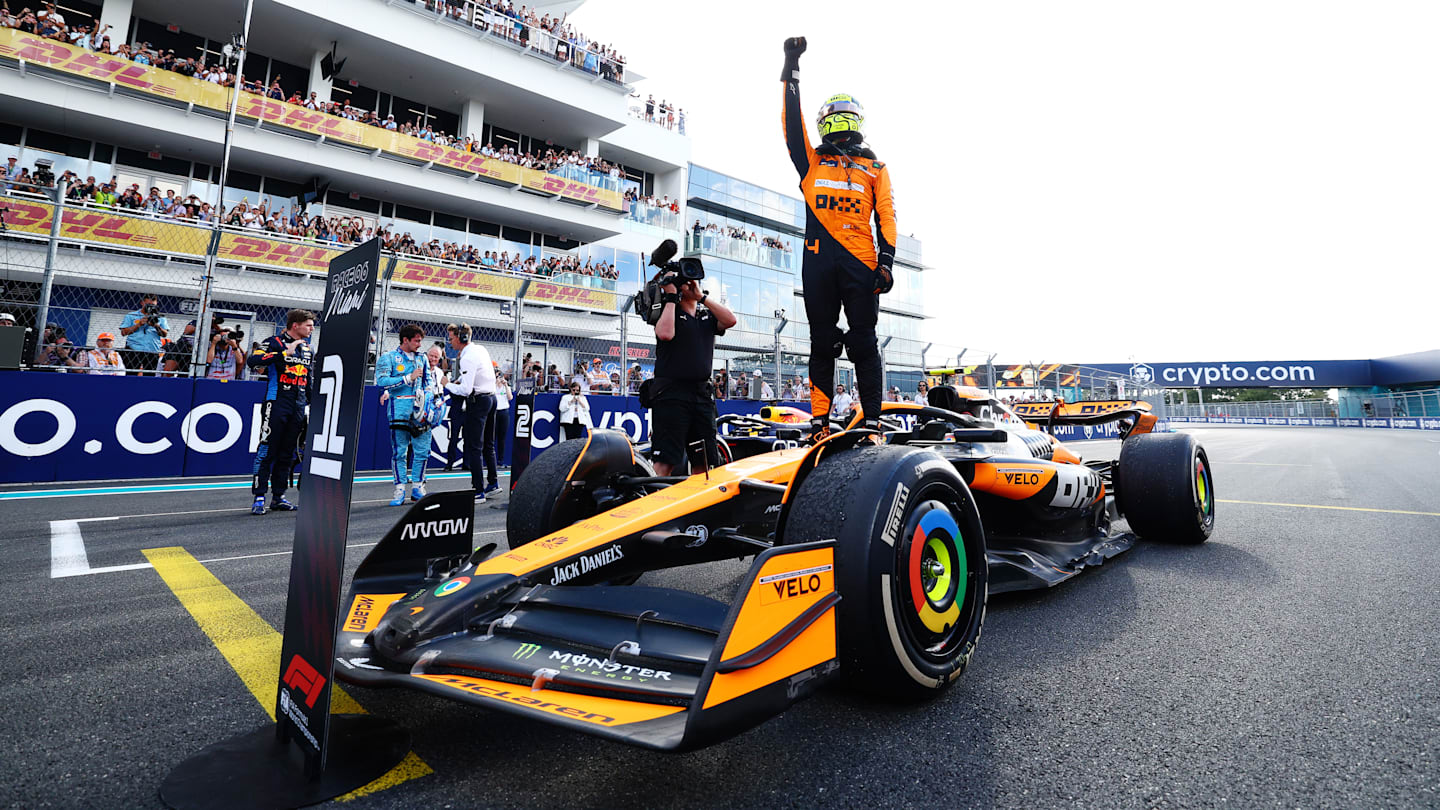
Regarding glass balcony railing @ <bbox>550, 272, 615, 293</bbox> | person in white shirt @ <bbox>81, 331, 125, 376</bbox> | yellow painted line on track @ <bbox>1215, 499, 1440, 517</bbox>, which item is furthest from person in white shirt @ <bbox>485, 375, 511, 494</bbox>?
glass balcony railing @ <bbox>550, 272, 615, 293</bbox>

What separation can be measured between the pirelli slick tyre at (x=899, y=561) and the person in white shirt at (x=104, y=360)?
8.56 m

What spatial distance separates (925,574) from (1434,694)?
138 cm

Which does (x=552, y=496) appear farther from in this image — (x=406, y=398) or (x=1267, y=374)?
(x=1267, y=374)

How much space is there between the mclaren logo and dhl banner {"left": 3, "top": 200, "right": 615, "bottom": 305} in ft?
43.4

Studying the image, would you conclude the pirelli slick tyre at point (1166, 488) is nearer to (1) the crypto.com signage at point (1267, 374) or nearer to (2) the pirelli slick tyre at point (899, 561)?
(2) the pirelli slick tyre at point (899, 561)

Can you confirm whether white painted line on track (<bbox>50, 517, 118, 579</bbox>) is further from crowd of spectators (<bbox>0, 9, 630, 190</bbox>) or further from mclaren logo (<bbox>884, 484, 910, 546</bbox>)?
crowd of spectators (<bbox>0, 9, 630, 190</bbox>)

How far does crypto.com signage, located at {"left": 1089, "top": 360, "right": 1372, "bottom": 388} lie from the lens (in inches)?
2014

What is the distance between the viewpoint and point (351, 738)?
4.94ft

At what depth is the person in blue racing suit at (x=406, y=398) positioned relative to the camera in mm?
5781

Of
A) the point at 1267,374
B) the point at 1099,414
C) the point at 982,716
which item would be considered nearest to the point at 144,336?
the point at 982,716

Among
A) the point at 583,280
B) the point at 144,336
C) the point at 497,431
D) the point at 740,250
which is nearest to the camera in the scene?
the point at 144,336

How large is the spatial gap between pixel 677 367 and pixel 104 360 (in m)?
7.67

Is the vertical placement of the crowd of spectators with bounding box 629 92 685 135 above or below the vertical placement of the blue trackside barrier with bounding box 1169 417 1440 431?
above

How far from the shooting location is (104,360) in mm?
7113
